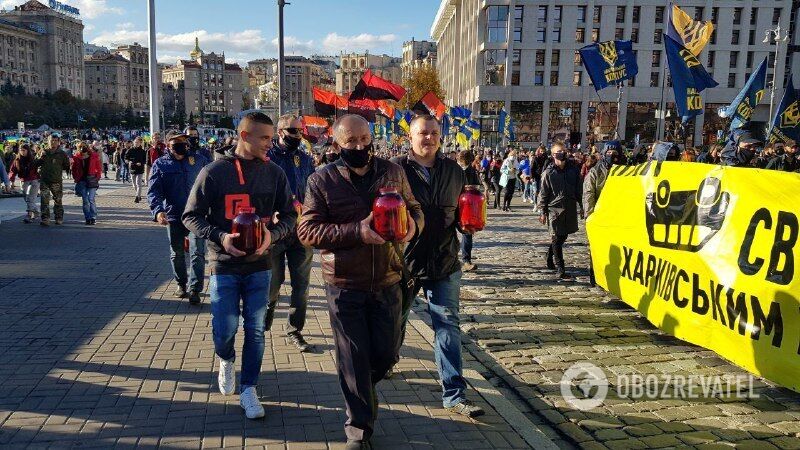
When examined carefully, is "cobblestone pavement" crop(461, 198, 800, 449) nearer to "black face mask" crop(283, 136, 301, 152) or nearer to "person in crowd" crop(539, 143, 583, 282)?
"person in crowd" crop(539, 143, 583, 282)

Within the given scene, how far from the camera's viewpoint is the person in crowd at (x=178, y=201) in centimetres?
737

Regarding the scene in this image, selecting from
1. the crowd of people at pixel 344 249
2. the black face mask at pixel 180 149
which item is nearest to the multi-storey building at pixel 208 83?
the black face mask at pixel 180 149

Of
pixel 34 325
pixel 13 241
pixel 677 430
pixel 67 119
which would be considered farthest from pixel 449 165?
pixel 67 119

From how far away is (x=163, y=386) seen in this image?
4.81m

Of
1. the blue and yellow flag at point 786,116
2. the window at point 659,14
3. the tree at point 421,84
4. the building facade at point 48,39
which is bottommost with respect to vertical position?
the blue and yellow flag at point 786,116

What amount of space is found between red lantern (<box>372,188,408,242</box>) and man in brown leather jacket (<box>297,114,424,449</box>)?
182mm

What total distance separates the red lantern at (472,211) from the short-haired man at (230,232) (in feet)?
4.23

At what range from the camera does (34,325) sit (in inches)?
251

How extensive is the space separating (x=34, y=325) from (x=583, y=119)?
218 feet

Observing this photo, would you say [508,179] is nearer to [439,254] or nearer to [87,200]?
[87,200]

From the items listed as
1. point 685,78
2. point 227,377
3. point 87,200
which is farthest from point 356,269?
point 87,200

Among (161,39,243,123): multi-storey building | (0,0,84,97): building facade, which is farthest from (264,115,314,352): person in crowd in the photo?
(161,39,243,123): multi-storey building

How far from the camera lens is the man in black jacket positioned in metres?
4.41

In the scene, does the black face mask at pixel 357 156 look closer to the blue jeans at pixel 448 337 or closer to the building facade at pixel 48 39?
the blue jeans at pixel 448 337
